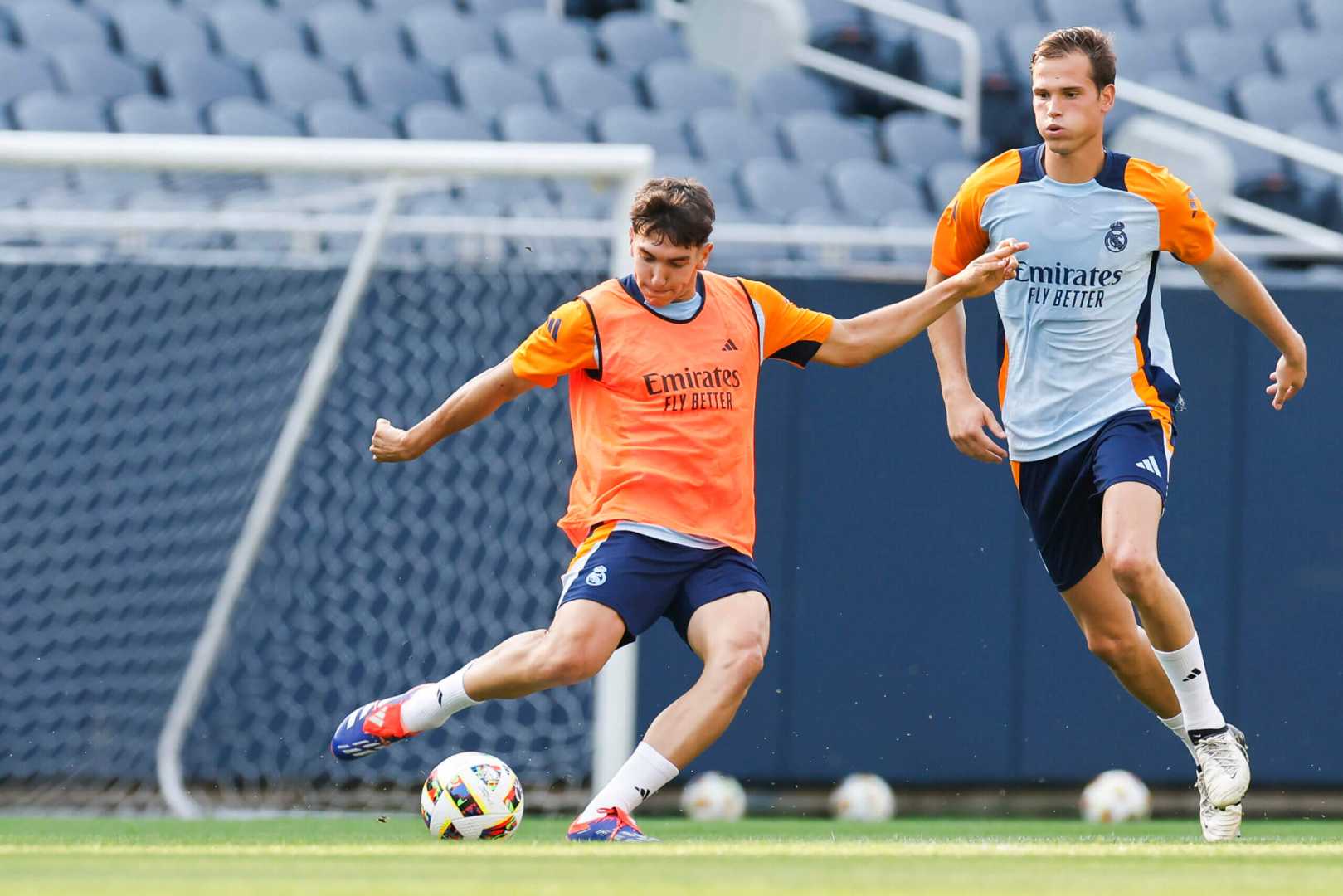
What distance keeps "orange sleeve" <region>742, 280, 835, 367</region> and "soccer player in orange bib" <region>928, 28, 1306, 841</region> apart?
0.39 metres

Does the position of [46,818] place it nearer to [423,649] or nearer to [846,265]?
[423,649]

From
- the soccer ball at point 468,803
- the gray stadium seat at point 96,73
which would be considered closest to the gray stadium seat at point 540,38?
the gray stadium seat at point 96,73

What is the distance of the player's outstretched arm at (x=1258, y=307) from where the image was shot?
560 centimetres

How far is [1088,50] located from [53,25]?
7.05m

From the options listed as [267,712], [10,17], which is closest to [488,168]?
[267,712]

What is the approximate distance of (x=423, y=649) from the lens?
25.4 feet

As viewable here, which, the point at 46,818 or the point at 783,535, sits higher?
the point at 783,535

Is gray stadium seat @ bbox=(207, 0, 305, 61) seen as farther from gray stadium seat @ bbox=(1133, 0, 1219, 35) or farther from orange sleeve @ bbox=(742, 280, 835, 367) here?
orange sleeve @ bbox=(742, 280, 835, 367)

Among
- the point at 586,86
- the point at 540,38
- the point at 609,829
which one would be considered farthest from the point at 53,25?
the point at 609,829

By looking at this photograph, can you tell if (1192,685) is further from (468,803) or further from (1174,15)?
(1174,15)

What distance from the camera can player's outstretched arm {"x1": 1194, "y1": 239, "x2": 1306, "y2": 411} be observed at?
5.60 metres

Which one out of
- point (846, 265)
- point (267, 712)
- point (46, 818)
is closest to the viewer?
point (46, 818)

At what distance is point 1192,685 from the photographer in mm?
5516

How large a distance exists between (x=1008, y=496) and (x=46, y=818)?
12.8 feet
